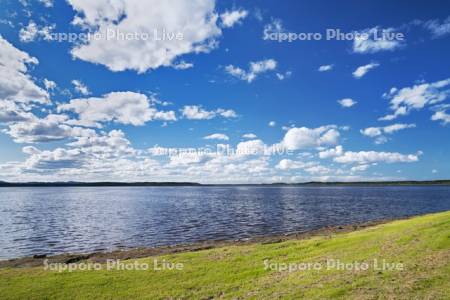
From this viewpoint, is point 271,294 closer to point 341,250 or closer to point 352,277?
point 352,277

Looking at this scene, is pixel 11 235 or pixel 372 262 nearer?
pixel 372 262

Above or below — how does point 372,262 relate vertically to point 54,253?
above

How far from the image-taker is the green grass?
1404 cm

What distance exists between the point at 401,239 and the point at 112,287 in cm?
1997

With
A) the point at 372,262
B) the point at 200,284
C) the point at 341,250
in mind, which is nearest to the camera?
the point at 200,284

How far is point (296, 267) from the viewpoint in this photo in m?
19.0

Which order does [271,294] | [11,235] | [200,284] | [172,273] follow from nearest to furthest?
[271,294]
[200,284]
[172,273]
[11,235]

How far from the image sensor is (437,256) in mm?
17422

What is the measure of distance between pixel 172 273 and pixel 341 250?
12.2 metres

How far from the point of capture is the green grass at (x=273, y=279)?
46.1 ft

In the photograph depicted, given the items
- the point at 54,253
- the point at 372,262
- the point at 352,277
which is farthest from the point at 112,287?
the point at 54,253

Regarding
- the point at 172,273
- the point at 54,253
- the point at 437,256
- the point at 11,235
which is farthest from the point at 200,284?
the point at 11,235

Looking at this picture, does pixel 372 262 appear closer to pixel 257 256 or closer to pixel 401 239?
pixel 401 239

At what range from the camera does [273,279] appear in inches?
664
